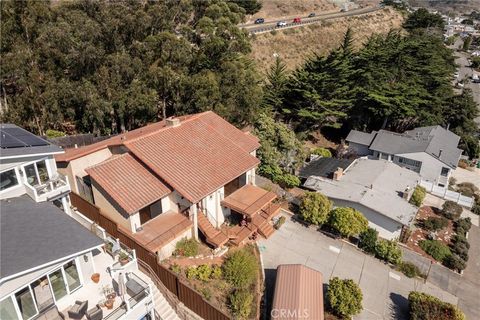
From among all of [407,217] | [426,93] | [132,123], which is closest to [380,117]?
[426,93]

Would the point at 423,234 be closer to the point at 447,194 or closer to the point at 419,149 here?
the point at 447,194

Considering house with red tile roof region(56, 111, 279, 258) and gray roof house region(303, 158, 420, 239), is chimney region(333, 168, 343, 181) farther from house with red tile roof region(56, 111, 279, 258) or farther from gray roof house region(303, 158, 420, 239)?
house with red tile roof region(56, 111, 279, 258)

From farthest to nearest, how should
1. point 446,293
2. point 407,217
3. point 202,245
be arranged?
point 407,217 → point 446,293 → point 202,245

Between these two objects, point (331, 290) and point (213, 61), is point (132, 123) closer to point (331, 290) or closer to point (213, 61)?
point (213, 61)

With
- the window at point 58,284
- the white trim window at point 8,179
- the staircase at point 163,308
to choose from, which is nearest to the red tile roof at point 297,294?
the staircase at point 163,308

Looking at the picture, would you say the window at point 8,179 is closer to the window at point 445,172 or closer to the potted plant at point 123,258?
the potted plant at point 123,258

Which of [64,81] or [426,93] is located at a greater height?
[64,81]

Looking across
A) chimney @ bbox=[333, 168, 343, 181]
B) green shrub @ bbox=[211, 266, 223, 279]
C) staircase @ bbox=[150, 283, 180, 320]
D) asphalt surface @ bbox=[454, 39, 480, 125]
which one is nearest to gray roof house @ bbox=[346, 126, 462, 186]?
chimney @ bbox=[333, 168, 343, 181]
